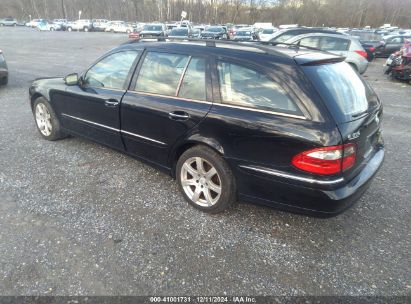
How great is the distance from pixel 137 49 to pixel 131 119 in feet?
2.80

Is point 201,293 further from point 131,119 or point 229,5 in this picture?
point 229,5

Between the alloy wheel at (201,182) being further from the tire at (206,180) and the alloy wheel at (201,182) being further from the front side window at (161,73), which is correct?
the front side window at (161,73)

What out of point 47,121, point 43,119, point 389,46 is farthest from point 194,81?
point 389,46

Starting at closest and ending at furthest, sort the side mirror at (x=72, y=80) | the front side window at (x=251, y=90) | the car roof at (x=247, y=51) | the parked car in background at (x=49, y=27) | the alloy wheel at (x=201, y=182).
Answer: the front side window at (x=251, y=90), the car roof at (x=247, y=51), the alloy wheel at (x=201, y=182), the side mirror at (x=72, y=80), the parked car in background at (x=49, y=27)

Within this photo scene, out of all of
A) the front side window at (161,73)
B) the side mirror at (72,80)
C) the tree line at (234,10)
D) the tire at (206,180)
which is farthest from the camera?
the tree line at (234,10)

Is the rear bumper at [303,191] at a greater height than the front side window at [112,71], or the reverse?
the front side window at [112,71]

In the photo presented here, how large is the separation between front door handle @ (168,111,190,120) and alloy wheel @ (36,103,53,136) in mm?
2616

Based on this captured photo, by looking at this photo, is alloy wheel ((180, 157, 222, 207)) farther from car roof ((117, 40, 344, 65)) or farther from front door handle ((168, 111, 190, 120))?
car roof ((117, 40, 344, 65))

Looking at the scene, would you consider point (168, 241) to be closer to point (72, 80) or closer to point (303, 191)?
point (303, 191)

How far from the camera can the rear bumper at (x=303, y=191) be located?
2.27m

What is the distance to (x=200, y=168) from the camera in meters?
2.90

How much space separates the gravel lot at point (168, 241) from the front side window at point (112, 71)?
1104mm

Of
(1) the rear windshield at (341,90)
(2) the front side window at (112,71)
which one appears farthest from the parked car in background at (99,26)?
(1) the rear windshield at (341,90)

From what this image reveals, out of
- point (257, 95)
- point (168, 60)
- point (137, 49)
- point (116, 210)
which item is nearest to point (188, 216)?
point (116, 210)
